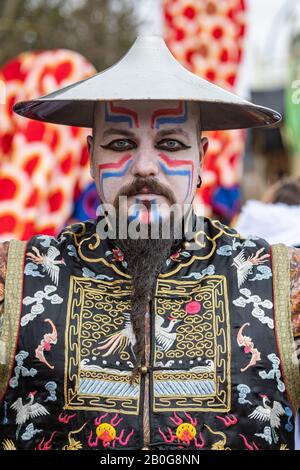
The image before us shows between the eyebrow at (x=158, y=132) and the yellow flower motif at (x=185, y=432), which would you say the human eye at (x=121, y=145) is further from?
the yellow flower motif at (x=185, y=432)

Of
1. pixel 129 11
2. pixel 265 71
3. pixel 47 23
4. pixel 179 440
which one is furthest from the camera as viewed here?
pixel 265 71

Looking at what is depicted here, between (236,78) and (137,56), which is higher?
(236,78)

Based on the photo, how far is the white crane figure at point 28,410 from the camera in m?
2.52

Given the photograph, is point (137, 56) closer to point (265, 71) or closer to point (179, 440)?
point (179, 440)

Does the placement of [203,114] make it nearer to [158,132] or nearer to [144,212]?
[158,132]

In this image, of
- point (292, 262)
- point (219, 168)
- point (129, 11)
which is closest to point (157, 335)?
point (292, 262)

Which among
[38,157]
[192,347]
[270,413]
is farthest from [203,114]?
[38,157]

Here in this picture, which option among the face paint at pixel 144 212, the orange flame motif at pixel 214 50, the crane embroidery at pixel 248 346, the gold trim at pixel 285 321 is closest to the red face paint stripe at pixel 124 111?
the face paint at pixel 144 212

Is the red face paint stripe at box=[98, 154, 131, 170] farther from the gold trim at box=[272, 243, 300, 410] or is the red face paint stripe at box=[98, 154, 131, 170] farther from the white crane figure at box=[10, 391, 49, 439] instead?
the white crane figure at box=[10, 391, 49, 439]

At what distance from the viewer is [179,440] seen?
2473 millimetres

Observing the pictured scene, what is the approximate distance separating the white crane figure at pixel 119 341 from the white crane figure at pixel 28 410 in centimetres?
23

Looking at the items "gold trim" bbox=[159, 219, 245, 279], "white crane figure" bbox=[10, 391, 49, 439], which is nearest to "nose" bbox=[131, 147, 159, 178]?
"gold trim" bbox=[159, 219, 245, 279]

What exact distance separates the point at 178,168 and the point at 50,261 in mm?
486

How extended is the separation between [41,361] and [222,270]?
0.62 metres
